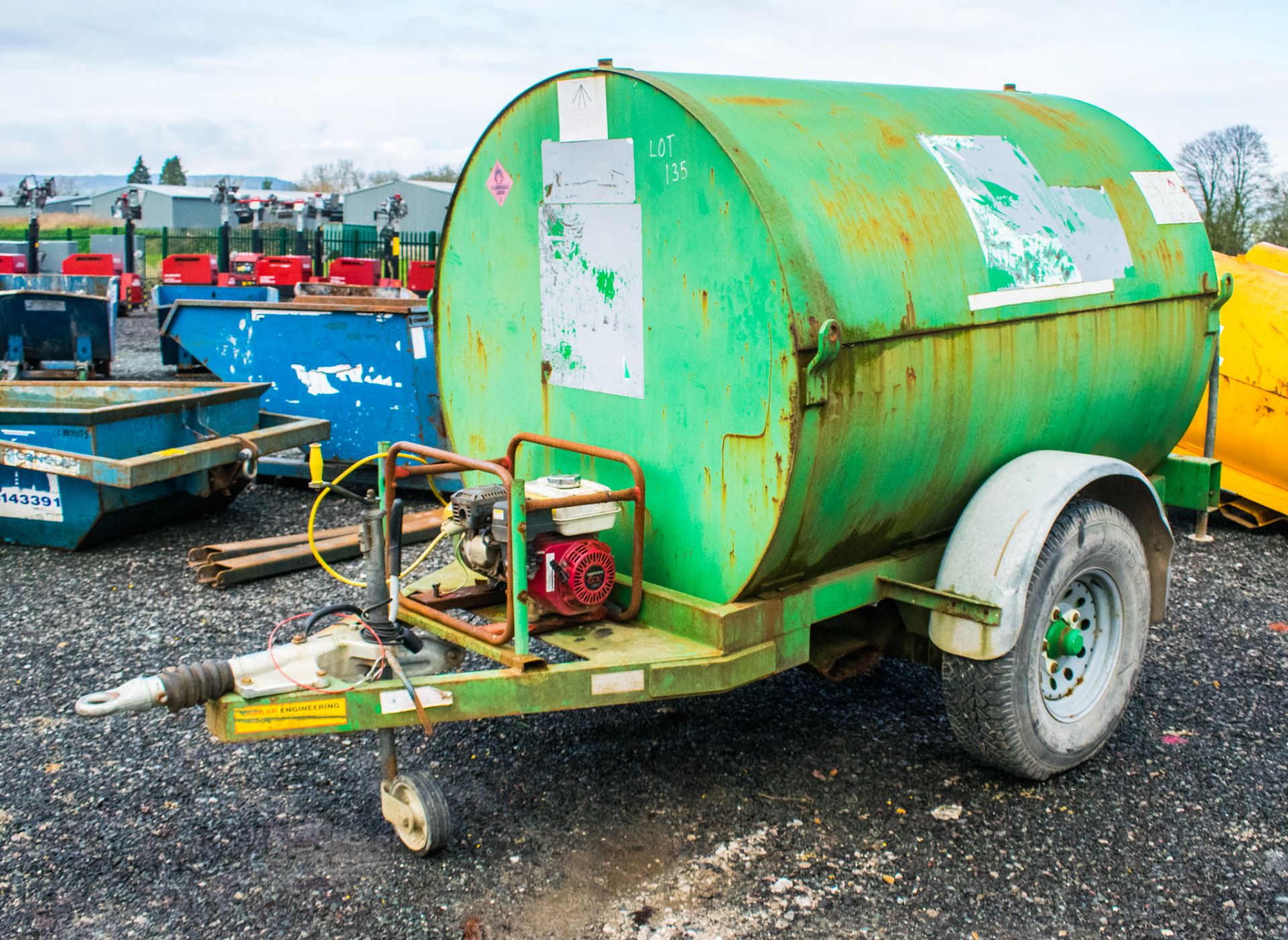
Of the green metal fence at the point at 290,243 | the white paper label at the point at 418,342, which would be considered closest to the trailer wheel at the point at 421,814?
the white paper label at the point at 418,342

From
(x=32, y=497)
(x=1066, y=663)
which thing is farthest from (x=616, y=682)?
(x=32, y=497)

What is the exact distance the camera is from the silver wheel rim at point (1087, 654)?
13.4 feet

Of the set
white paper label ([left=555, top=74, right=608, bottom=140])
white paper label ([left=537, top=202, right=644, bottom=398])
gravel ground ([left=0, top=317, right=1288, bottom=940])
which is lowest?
gravel ground ([left=0, top=317, right=1288, bottom=940])

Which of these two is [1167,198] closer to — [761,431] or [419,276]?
[761,431]

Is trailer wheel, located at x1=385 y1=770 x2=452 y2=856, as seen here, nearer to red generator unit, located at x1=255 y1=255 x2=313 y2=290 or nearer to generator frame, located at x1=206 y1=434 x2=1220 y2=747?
generator frame, located at x1=206 y1=434 x2=1220 y2=747

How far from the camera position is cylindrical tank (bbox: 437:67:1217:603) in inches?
132

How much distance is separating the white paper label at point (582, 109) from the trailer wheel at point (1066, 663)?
2005mm

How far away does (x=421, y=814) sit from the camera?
3.48m

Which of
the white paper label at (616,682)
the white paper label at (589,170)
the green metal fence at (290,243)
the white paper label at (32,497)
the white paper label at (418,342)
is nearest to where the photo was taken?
the white paper label at (616,682)

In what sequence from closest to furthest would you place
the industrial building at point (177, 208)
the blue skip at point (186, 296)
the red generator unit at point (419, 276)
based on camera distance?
the blue skip at point (186, 296) → the red generator unit at point (419, 276) → the industrial building at point (177, 208)

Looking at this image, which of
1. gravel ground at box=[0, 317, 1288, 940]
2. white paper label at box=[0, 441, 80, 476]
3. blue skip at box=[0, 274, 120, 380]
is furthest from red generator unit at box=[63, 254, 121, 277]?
gravel ground at box=[0, 317, 1288, 940]

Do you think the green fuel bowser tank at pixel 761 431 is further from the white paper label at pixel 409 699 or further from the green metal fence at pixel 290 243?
the green metal fence at pixel 290 243

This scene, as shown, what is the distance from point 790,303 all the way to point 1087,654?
77.6 inches

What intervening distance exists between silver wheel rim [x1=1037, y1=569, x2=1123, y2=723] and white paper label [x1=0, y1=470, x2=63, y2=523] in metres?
5.44
